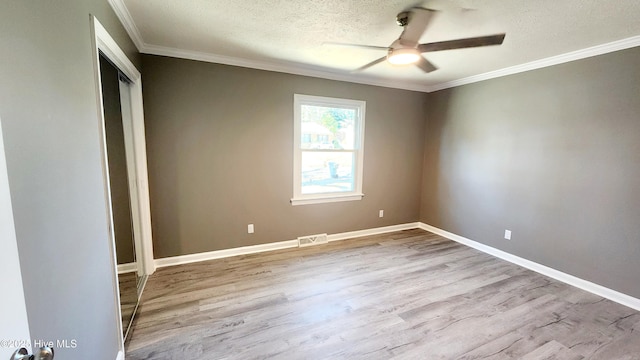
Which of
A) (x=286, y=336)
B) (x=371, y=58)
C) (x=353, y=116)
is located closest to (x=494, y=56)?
(x=371, y=58)

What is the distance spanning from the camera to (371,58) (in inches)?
120

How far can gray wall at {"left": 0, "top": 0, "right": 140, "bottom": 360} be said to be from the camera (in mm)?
822

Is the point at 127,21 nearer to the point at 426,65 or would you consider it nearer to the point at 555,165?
the point at 426,65

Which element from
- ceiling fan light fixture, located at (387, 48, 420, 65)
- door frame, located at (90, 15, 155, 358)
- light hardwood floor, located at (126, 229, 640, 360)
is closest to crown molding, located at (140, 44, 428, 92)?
door frame, located at (90, 15, 155, 358)

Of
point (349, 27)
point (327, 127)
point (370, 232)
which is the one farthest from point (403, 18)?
point (370, 232)

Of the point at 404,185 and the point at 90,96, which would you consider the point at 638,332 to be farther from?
the point at 90,96

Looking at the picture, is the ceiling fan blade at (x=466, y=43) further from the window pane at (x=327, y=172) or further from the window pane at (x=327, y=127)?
Answer: the window pane at (x=327, y=172)

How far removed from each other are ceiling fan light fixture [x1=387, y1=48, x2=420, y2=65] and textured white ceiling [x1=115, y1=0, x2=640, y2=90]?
25 cm

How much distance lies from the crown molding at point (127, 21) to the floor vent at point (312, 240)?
288 cm

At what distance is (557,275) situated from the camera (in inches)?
117

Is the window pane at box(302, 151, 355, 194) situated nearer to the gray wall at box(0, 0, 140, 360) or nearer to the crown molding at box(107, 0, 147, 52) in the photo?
the crown molding at box(107, 0, 147, 52)

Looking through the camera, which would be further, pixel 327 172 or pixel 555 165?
pixel 327 172

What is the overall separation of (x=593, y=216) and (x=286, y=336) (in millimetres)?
3214

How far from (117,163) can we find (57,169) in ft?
3.58
